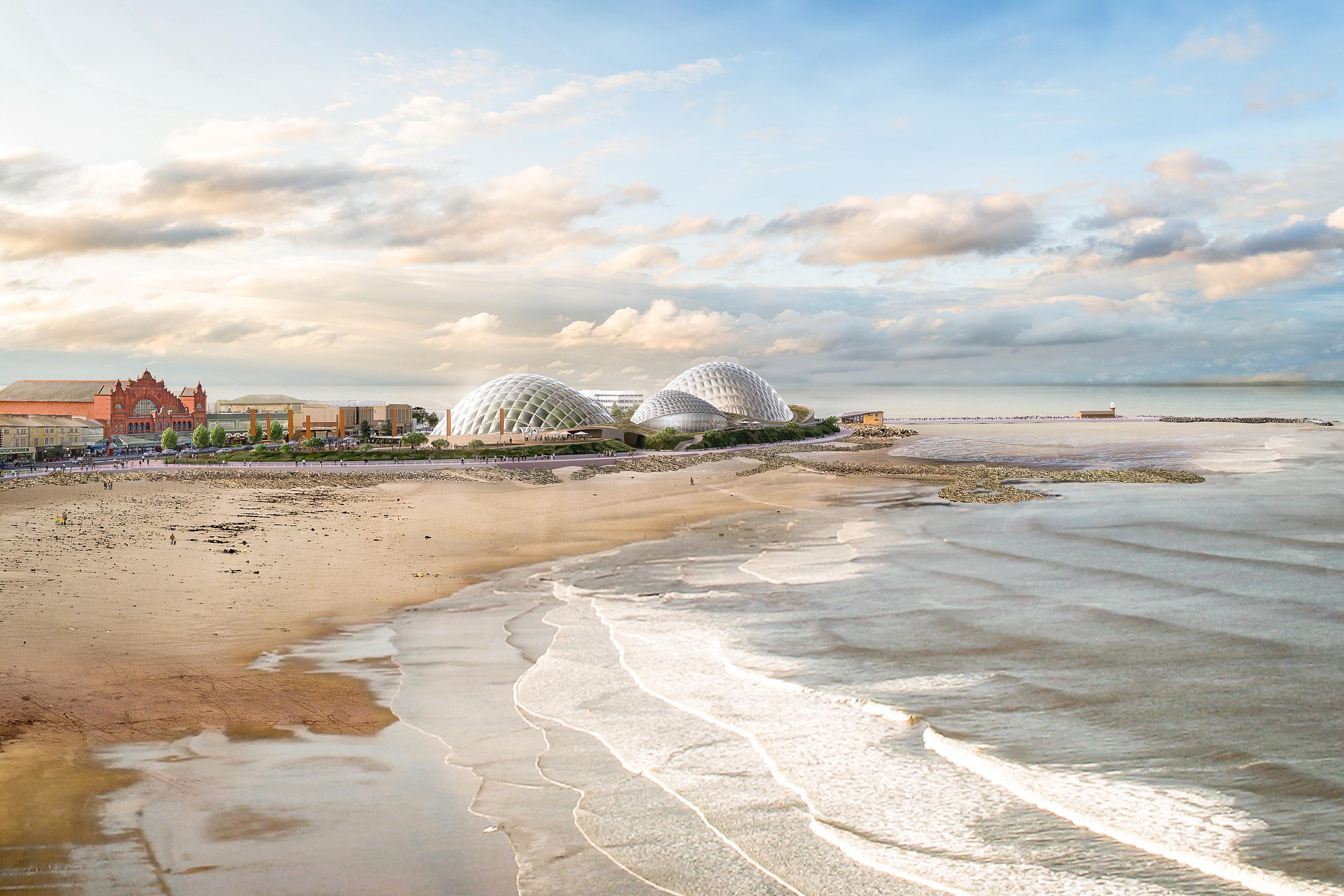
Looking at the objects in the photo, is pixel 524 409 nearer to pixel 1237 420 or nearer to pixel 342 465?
pixel 342 465

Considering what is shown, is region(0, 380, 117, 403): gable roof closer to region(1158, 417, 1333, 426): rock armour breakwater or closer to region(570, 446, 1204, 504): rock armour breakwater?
region(570, 446, 1204, 504): rock armour breakwater

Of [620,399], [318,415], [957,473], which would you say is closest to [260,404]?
[318,415]

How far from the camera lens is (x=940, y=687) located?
514 inches

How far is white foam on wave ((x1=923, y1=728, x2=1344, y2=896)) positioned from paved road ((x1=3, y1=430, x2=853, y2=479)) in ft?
166

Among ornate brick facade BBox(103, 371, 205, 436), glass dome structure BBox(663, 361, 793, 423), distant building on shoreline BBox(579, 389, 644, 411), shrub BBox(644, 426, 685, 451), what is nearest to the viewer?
shrub BBox(644, 426, 685, 451)

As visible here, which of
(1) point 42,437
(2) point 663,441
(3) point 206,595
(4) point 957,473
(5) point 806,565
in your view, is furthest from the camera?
(1) point 42,437

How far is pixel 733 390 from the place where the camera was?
117625 millimetres

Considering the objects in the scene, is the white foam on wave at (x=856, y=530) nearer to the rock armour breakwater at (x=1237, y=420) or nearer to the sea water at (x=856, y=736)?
the sea water at (x=856, y=736)

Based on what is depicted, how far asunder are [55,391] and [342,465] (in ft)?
260

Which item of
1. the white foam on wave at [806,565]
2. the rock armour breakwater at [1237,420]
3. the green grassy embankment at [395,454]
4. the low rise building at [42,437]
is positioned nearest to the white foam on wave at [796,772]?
the white foam on wave at [806,565]

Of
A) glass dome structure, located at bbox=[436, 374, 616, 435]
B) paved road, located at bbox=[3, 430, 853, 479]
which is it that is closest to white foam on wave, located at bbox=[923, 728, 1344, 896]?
paved road, located at bbox=[3, 430, 853, 479]

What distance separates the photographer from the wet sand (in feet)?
33.1

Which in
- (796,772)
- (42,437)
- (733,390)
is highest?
(733,390)

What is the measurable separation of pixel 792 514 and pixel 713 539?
8.04 meters
